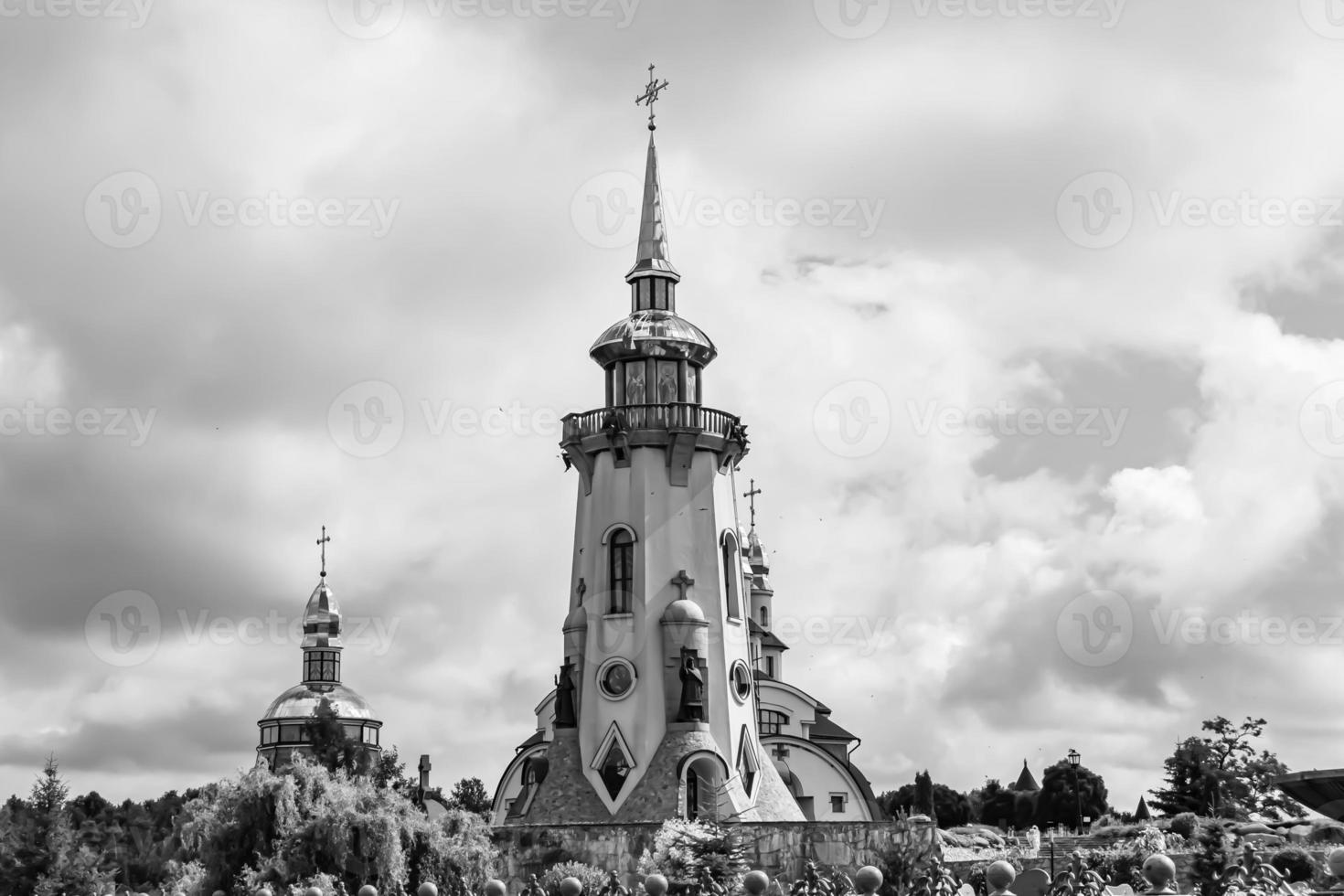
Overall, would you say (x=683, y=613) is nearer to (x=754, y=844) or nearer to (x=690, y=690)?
(x=690, y=690)

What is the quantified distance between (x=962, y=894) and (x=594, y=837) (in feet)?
106

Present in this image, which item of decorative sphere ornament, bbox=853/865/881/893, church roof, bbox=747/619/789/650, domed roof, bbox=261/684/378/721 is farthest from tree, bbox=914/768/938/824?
decorative sphere ornament, bbox=853/865/881/893

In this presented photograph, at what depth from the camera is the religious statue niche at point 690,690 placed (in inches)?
2340

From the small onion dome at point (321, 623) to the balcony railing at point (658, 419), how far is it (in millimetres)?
54659

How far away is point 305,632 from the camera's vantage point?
371 feet

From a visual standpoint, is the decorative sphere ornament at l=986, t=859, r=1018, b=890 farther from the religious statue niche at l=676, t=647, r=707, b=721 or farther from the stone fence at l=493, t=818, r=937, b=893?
the religious statue niche at l=676, t=647, r=707, b=721

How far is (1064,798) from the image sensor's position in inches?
5044

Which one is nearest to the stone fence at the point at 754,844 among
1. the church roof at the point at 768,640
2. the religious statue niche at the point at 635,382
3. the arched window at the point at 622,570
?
the arched window at the point at 622,570

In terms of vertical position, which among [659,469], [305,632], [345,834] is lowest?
[345,834]

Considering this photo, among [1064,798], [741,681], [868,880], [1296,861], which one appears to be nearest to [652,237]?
[741,681]

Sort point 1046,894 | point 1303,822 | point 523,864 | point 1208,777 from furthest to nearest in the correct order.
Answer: point 1208,777 → point 1303,822 → point 523,864 → point 1046,894

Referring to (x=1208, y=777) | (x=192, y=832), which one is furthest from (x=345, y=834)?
(x=1208, y=777)

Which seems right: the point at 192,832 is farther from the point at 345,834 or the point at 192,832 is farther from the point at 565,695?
the point at 565,695

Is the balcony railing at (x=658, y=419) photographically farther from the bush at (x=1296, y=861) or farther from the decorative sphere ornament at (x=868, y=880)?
the decorative sphere ornament at (x=868, y=880)
